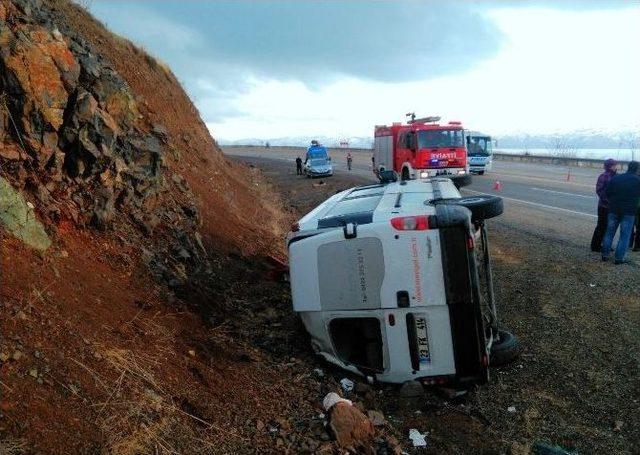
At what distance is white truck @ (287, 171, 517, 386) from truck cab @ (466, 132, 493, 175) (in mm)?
25052

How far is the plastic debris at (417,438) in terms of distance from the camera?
4469 mm

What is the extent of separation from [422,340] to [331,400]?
1.11m

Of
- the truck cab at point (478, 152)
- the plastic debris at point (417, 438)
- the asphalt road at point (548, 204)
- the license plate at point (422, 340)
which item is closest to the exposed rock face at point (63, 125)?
the license plate at point (422, 340)

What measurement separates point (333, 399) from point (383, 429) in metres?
0.57

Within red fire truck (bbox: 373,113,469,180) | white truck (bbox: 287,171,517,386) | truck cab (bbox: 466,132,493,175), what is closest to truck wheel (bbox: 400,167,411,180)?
Result: red fire truck (bbox: 373,113,469,180)

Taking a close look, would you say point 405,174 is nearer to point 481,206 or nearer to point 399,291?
point 481,206

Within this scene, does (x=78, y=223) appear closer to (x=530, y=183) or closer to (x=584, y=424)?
(x=584, y=424)

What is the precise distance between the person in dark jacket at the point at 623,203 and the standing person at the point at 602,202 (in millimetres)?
429

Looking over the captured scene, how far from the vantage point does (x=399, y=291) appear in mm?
4781

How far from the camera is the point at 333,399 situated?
4793mm

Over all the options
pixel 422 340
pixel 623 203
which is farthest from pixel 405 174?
pixel 422 340

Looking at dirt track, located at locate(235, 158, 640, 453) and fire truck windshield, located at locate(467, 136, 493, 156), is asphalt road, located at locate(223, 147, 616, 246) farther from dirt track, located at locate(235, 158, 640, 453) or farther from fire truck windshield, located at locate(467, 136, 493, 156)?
dirt track, located at locate(235, 158, 640, 453)

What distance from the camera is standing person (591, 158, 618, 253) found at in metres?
9.99

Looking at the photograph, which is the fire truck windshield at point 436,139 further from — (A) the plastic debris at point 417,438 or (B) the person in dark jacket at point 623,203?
(A) the plastic debris at point 417,438
